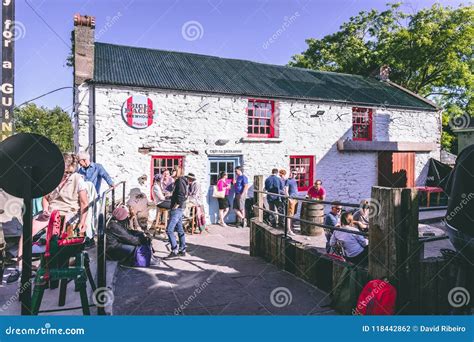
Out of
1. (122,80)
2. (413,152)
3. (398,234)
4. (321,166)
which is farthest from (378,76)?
(398,234)

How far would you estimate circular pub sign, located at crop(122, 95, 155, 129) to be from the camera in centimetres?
1013

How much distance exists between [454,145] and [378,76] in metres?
12.0

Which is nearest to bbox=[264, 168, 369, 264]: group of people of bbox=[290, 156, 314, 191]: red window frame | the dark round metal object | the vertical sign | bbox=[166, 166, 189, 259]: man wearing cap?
bbox=[166, 166, 189, 259]: man wearing cap

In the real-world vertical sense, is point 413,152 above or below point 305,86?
below

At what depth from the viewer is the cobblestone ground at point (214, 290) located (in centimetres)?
412

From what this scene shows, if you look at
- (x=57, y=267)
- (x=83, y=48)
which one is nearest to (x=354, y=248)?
(x=57, y=267)

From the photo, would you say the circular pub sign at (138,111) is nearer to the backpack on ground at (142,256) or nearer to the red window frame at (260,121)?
the red window frame at (260,121)

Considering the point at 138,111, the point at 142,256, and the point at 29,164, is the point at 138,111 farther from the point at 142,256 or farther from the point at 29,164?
the point at 29,164

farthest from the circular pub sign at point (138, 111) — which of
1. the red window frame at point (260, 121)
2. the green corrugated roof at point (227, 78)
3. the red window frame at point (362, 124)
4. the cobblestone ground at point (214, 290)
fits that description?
the red window frame at point (362, 124)

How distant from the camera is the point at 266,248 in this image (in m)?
6.47

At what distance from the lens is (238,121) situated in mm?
11805

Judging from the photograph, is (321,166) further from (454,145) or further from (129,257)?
(454,145)

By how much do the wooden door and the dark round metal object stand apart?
13950 mm

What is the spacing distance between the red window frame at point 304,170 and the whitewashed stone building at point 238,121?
0.05 metres
